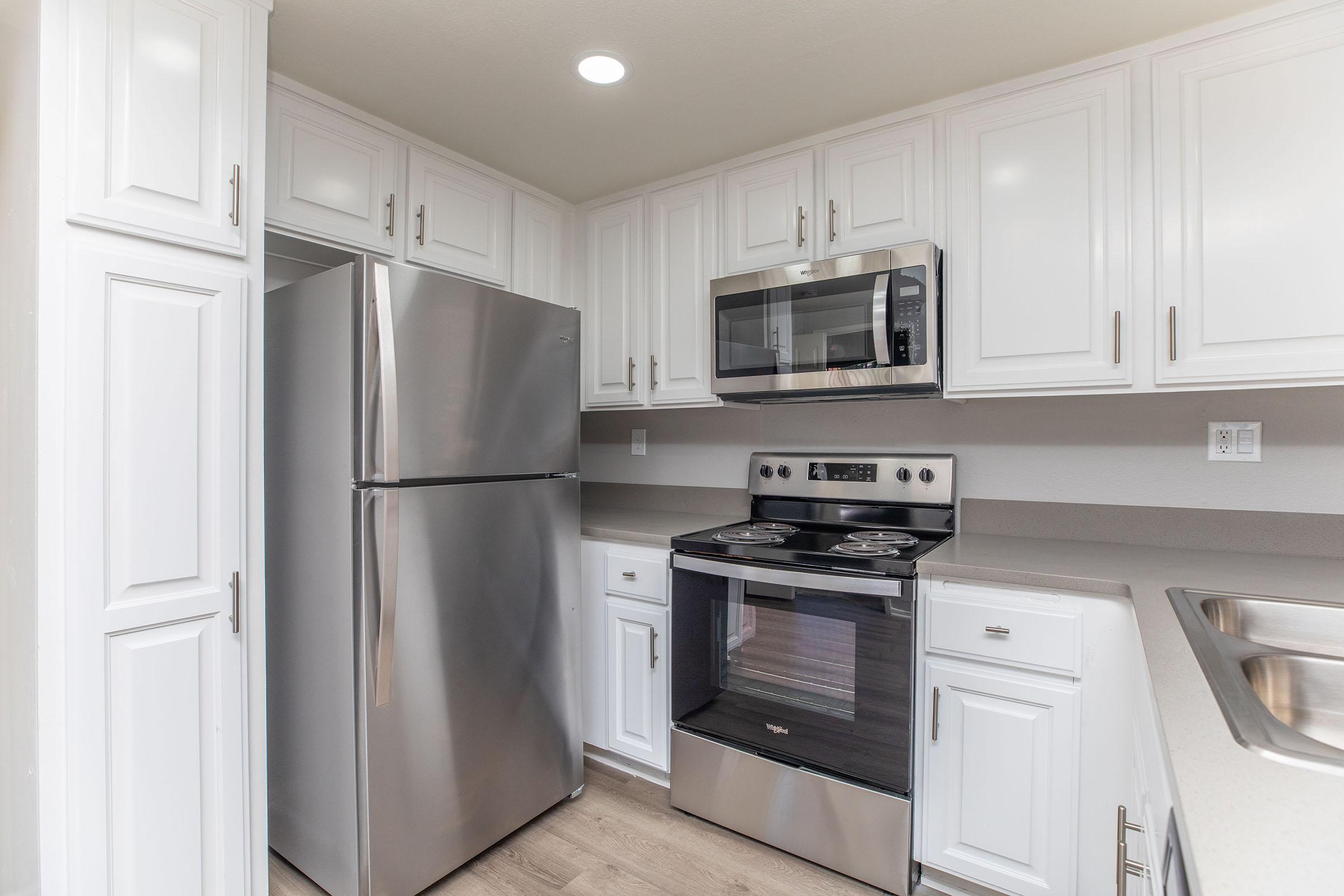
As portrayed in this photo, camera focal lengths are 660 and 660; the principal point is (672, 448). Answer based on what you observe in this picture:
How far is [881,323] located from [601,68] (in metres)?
1.06

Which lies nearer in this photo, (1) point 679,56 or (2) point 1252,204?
(2) point 1252,204

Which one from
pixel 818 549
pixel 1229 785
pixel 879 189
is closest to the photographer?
pixel 1229 785

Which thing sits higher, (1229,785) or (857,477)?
(857,477)

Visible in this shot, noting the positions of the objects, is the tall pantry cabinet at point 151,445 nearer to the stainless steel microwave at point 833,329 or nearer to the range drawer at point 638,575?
the range drawer at point 638,575

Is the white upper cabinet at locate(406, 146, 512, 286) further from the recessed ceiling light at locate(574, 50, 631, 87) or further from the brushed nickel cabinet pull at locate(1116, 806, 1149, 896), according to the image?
the brushed nickel cabinet pull at locate(1116, 806, 1149, 896)

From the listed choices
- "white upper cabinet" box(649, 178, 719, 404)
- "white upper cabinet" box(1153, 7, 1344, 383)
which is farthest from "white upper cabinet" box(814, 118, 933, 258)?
"white upper cabinet" box(1153, 7, 1344, 383)

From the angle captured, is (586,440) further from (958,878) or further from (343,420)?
(958,878)

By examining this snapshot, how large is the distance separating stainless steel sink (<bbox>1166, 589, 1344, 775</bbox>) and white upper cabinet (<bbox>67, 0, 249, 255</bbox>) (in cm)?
200

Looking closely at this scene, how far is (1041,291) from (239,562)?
2.16m

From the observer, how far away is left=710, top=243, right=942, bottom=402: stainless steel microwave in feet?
6.30

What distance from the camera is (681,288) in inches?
97.8

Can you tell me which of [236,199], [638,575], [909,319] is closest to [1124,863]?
[909,319]

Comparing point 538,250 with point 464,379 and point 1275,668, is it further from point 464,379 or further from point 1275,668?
point 1275,668

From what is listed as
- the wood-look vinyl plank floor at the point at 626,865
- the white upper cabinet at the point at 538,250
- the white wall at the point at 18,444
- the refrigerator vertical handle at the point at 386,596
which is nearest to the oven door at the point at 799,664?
the wood-look vinyl plank floor at the point at 626,865
